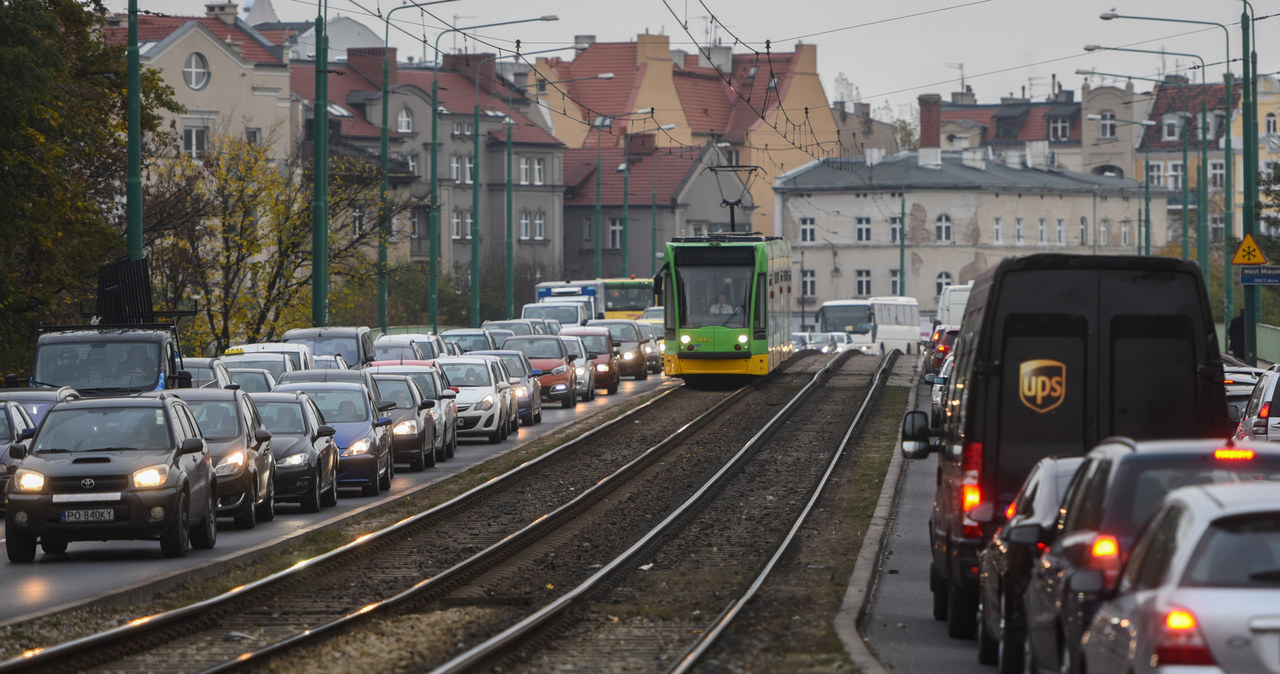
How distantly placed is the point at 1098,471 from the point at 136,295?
24430mm

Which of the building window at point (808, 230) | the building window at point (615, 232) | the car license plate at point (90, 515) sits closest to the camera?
the car license plate at point (90, 515)

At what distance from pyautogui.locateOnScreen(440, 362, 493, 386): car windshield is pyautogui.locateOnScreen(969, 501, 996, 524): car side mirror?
25144mm

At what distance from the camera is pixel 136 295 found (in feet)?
107

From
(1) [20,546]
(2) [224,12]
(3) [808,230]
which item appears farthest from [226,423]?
(3) [808,230]

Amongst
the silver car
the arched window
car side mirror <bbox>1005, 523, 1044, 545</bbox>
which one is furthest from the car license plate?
the arched window

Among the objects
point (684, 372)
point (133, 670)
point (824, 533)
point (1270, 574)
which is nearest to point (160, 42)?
point (684, 372)

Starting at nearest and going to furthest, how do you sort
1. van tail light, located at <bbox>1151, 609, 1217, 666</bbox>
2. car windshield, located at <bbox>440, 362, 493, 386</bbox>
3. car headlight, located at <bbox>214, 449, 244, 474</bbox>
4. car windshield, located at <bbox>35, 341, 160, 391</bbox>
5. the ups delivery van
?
1. van tail light, located at <bbox>1151, 609, 1217, 666</bbox>
2. the ups delivery van
3. car headlight, located at <bbox>214, 449, 244, 474</bbox>
4. car windshield, located at <bbox>35, 341, 160, 391</bbox>
5. car windshield, located at <bbox>440, 362, 493, 386</bbox>

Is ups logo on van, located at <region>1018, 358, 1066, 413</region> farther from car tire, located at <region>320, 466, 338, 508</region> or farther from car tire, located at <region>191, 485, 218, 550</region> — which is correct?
car tire, located at <region>320, 466, 338, 508</region>

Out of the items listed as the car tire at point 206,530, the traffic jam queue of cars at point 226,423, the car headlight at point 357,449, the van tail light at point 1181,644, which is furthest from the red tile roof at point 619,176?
the van tail light at point 1181,644

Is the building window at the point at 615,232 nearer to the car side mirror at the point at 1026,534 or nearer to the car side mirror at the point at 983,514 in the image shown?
the car side mirror at the point at 983,514

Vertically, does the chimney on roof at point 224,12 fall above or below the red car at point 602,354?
above

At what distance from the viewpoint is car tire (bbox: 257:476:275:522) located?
23.1 meters

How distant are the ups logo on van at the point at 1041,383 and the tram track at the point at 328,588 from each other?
4.92 m

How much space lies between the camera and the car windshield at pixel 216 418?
880 inches
